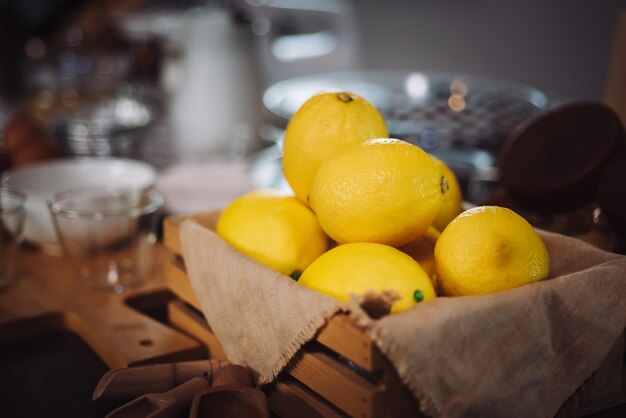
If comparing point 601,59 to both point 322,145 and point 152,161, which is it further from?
point 322,145

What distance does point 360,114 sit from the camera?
63cm

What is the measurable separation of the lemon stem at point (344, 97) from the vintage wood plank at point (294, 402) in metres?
0.26

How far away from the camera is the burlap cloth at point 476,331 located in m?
0.48

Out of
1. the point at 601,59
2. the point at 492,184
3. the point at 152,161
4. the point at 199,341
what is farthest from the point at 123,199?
the point at 601,59

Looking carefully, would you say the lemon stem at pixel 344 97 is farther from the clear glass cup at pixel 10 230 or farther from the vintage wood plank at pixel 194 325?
the clear glass cup at pixel 10 230

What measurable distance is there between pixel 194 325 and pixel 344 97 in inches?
11.6

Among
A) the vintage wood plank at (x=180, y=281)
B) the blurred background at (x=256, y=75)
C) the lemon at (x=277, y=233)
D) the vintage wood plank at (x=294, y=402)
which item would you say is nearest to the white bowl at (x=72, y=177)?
the blurred background at (x=256, y=75)

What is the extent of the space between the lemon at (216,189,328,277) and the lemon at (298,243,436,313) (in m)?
0.06

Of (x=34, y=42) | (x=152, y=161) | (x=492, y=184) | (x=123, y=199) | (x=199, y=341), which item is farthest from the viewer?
(x=34, y=42)

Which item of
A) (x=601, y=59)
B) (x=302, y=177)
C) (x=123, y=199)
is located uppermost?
(x=302, y=177)

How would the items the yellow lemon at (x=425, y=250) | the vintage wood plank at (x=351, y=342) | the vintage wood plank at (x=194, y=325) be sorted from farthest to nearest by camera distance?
the vintage wood plank at (x=194, y=325)
the yellow lemon at (x=425, y=250)
the vintage wood plank at (x=351, y=342)

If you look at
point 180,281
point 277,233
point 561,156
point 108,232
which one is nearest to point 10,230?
point 108,232

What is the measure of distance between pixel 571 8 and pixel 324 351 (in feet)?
7.07

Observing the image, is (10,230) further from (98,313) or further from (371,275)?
(371,275)
